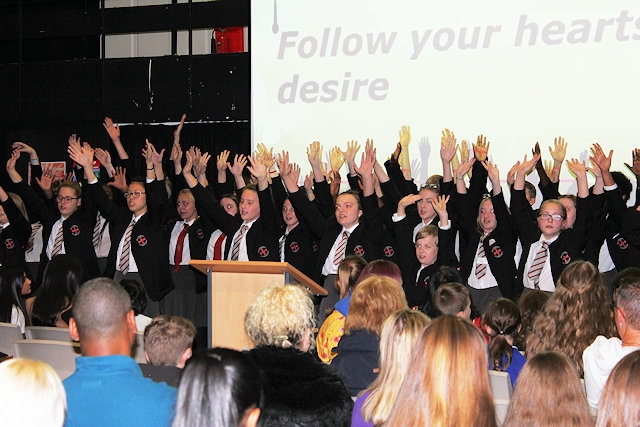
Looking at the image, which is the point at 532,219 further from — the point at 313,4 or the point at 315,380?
the point at 315,380

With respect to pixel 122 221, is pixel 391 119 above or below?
above

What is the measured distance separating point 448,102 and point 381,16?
956 millimetres

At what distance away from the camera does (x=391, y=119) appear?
7148 mm

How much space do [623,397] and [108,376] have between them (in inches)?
48.5

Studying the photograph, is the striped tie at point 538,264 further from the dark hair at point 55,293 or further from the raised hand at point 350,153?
the dark hair at point 55,293

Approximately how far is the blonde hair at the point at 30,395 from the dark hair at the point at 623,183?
5.12m

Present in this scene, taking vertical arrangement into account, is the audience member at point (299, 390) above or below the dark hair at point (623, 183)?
below

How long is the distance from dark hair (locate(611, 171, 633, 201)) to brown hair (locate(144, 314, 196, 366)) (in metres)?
3.97

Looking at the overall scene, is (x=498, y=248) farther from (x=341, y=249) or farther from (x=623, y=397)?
(x=623, y=397)

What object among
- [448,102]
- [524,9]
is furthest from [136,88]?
[524,9]

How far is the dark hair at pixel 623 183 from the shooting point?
6.06 m

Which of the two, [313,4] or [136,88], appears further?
[136,88]

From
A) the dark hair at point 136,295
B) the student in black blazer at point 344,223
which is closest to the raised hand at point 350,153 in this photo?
the student in black blazer at point 344,223

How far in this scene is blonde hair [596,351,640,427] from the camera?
74.5 inches
